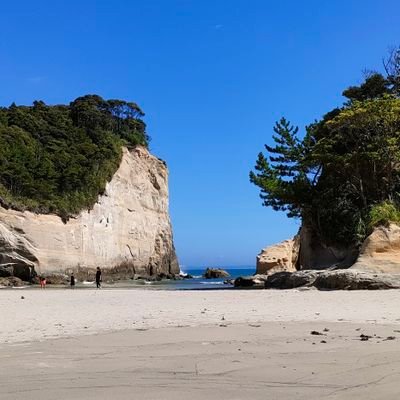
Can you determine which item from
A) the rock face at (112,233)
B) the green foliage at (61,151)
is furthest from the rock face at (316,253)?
the green foliage at (61,151)

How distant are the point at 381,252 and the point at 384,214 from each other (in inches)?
103

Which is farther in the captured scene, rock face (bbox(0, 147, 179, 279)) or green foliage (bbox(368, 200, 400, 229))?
rock face (bbox(0, 147, 179, 279))

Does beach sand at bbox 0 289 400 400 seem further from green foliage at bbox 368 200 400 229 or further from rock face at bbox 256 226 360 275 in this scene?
rock face at bbox 256 226 360 275

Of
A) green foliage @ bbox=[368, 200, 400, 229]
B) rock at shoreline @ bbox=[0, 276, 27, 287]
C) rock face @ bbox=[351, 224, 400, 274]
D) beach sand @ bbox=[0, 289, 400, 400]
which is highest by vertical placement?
green foliage @ bbox=[368, 200, 400, 229]

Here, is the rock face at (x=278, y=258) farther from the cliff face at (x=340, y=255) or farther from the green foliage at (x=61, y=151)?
the green foliage at (x=61, y=151)

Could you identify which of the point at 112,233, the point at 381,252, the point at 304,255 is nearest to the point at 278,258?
the point at 304,255

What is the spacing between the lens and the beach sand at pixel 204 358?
4.50 m

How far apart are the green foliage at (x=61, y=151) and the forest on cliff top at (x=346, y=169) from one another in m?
28.5

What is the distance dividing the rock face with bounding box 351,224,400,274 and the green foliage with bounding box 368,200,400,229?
70 centimetres

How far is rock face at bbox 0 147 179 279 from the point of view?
49.1m

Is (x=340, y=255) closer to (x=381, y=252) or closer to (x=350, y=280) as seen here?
(x=381, y=252)

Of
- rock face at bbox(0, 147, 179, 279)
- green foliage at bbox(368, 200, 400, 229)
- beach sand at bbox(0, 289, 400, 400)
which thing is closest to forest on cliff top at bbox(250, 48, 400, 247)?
green foliage at bbox(368, 200, 400, 229)

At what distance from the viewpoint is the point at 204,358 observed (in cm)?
595

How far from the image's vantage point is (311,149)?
32531 millimetres
